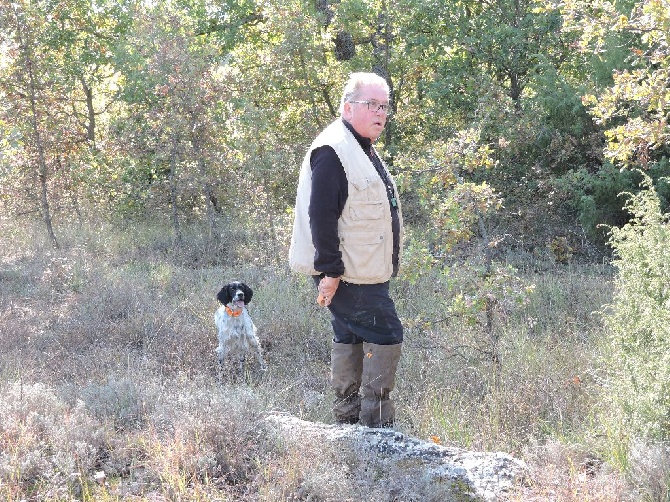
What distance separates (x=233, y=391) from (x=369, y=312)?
0.92 metres

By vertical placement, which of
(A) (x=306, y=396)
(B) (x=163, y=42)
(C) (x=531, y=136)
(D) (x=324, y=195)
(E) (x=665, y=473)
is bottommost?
(A) (x=306, y=396)

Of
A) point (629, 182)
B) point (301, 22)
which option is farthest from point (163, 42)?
point (629, 182)

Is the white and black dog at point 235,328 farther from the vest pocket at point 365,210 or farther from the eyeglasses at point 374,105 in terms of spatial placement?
the eyeglasses at point 374,105

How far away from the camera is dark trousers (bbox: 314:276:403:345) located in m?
3.83

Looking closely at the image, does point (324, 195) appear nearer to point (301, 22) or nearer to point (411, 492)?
point (411, 492)

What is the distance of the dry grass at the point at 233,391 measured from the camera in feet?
10.2

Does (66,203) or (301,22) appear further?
(66,203)

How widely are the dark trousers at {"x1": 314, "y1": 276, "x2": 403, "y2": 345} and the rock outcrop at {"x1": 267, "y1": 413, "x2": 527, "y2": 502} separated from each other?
0.48 metres

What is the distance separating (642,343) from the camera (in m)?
3.92

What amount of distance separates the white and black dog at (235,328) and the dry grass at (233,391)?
195mm

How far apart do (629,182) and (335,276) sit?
6569mm

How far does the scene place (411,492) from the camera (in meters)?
3.02

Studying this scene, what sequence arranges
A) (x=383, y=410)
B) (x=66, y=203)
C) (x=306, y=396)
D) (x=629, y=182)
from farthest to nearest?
(x=66, y=203), (x=629, y=182), (x=306, y=396), (x=383, y=410)

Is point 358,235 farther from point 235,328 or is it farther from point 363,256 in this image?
point 235,328
